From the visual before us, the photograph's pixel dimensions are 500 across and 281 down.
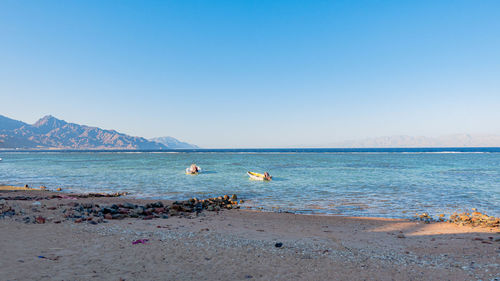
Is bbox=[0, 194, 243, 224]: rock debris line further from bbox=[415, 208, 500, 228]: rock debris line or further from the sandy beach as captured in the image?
bbox=[415, 208, 500, 228]: rock debris line

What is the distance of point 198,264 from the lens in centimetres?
757

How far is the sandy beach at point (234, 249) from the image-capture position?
702 cm

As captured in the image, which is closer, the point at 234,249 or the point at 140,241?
the point at 234,249

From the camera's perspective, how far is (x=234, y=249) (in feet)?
29.2

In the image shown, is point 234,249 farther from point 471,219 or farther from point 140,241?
point 471,219

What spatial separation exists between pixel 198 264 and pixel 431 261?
6.82 m

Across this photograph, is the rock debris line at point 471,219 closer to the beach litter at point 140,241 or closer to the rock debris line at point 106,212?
the rock debris line at point 106,212

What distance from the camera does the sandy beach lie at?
23.0ft

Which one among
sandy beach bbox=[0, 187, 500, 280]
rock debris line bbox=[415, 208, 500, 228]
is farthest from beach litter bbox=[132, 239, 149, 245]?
rock debris line bbox=[415, 208, 500, 228]

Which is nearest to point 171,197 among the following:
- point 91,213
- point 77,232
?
point 91,213

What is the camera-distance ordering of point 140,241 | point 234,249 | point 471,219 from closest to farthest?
point 234,249 < point 140,241 < point 471,219

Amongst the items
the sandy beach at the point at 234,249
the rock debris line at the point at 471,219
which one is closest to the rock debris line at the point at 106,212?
the sandy beach at the point at 234,249

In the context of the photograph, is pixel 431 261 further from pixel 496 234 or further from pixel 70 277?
pixel 70 277

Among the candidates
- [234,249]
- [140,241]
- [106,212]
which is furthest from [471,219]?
[106,212]
